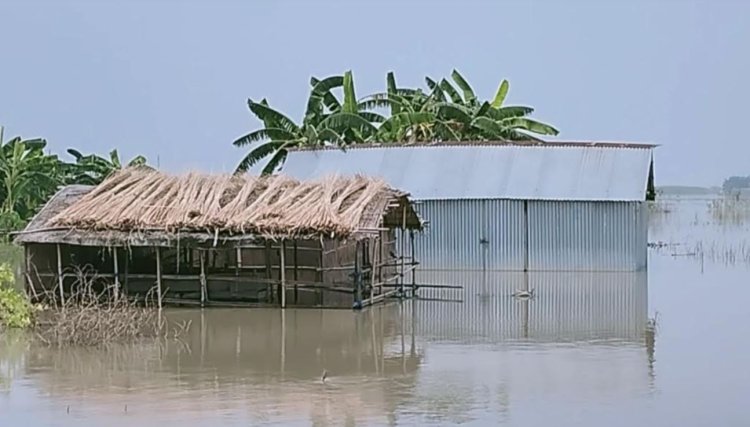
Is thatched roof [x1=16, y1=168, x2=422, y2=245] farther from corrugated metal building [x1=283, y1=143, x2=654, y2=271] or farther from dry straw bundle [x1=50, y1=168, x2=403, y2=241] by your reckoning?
corrugated metal building [x1=283, y1=143, x2=654, y2=271]

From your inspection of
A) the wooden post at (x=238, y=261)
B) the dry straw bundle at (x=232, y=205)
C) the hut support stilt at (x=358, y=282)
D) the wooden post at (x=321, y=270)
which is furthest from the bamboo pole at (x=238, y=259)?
the hut support stilt at (x=358, y=282)

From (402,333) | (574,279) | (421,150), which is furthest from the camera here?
(421,150)

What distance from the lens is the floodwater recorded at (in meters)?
9.66

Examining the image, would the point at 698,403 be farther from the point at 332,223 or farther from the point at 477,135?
the point at 477,135

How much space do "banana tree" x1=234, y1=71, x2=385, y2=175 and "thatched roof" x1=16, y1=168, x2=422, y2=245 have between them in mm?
8044

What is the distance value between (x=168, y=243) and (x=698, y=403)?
1025cm

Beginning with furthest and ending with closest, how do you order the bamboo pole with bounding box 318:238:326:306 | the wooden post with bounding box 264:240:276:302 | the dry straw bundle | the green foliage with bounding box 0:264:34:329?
the bamboo pole with bounding box 318:238:326:306 → the wooden post with bounding box 264:240:276:302 → the dry straw bundle → the green foliage with bounding box 0:264:34:329

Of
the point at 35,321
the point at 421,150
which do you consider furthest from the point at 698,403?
the point at 421,150

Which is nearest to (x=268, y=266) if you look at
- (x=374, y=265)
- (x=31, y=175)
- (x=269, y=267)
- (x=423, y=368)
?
(x=269, y=267)

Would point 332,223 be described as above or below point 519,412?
above

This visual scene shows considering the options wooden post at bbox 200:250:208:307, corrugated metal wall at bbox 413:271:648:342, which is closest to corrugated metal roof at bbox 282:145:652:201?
corrugated metal wall at bbox 413:271:648:342

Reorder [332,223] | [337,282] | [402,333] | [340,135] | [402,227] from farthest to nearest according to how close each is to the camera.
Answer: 1. [340,135]
2. [402,227]
3. [337,282]
4. [332,223]
5. [402,333]

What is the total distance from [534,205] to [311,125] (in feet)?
22.3

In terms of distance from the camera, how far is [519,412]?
9.69m
